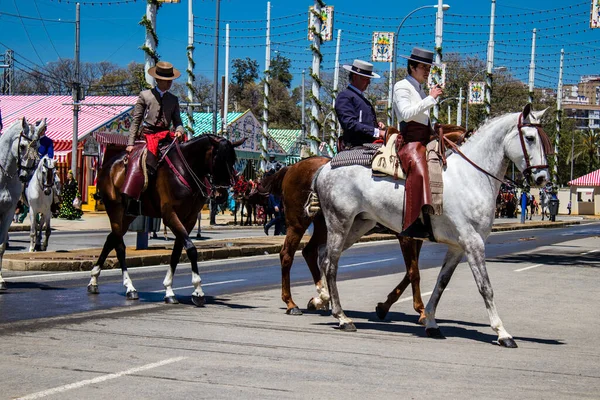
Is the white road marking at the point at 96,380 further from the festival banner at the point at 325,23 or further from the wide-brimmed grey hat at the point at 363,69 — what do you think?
the festival banner at the point at 325,23

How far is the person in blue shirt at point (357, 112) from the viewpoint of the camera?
10406 millimetres

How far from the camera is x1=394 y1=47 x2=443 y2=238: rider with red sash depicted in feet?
29.9

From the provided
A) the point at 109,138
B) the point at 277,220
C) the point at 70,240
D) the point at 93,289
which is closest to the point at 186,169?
the point at 93,289

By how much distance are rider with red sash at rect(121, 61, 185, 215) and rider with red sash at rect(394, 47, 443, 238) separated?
3821 mm

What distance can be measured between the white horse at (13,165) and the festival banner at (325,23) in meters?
16.4

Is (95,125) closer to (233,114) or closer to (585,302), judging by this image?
(233,114)

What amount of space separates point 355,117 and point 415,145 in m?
1.35

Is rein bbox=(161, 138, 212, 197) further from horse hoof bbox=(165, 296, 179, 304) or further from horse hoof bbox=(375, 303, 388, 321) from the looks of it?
horse hoof bbox=(375, 303, 388, 321)

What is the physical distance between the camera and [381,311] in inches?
412

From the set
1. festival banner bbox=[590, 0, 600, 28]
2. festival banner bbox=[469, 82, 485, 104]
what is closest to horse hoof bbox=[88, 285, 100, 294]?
festival banner bbox=[590, 0, 600, 28]

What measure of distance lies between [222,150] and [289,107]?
3808 inches

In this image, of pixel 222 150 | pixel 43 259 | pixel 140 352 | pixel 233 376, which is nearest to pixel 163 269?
pixel 43 259

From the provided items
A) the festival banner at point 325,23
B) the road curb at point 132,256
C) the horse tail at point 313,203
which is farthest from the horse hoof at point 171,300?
the festival banner at point 325,23

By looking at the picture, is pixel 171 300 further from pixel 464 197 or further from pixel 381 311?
pixel 464 197
